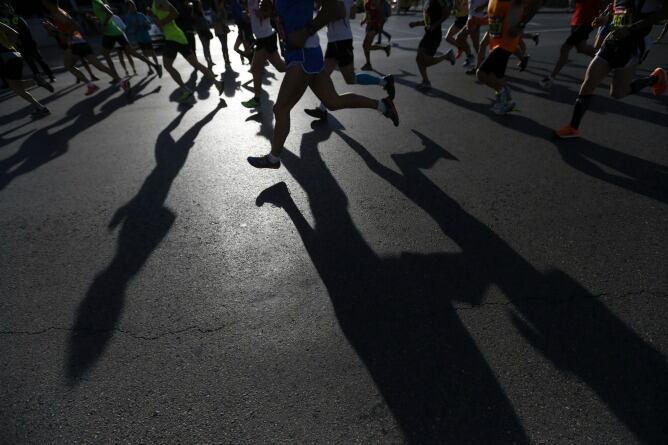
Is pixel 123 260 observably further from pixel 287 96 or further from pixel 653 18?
pixel 653 18

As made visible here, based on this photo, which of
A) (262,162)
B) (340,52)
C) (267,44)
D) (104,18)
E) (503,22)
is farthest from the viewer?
(104,18)

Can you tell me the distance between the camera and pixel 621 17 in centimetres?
351

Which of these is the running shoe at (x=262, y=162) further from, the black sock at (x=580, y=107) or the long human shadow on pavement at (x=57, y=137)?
the black sock at (x=580, y=107)

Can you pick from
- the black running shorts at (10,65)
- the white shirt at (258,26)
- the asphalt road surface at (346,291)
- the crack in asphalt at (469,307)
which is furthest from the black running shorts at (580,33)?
the black running shorts at (10,65)

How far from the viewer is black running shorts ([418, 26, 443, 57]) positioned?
605cm

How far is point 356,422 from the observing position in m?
1.64

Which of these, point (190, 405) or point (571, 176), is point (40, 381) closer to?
point (190, 405)

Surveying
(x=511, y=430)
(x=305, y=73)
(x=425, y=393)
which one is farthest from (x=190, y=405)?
(x=305, y=73)

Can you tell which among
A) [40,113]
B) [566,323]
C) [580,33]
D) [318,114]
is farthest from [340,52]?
[40,113]

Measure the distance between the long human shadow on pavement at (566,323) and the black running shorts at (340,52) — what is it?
3.45 meters

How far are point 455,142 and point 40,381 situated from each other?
457 cm

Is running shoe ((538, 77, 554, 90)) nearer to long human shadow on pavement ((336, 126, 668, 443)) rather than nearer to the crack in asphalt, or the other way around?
long human shadow on pavement ((336, 126, 668, 443))

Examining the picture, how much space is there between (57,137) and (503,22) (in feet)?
23.2

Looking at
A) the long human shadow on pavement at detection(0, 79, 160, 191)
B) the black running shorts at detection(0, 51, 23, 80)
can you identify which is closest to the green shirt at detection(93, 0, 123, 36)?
the long human shadow on pavement at detection(0, 79, 160, 191)
